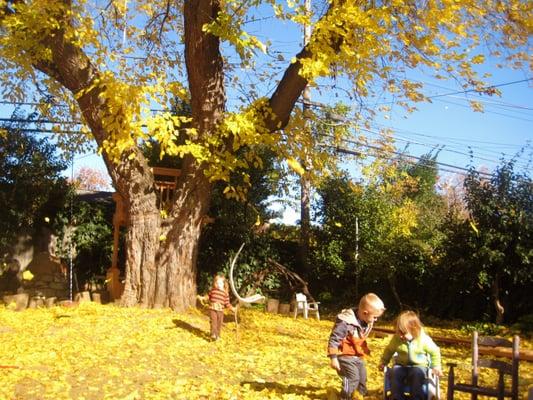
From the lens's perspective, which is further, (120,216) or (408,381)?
(120,216)

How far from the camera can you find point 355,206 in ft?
55.4

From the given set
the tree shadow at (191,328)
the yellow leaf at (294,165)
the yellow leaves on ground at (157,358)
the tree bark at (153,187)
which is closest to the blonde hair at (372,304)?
the yellow leaves on ground at (157,358)

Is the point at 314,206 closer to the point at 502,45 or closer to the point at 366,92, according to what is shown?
the point at 366,92

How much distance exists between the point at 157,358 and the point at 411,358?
13.0 feet

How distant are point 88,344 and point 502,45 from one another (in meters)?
8.76

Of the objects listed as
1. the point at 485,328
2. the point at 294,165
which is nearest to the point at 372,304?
the point at 294,165

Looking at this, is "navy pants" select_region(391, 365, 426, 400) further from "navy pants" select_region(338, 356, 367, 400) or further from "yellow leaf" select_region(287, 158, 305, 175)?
"yellow leaf" select_region(287, 158, 305, 175)

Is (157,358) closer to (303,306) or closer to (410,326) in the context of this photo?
(410,326)

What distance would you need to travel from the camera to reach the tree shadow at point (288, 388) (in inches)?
242

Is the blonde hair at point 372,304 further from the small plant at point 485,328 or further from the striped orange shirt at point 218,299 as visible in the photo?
the small plant at point 485,328

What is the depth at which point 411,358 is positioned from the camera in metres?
5.07

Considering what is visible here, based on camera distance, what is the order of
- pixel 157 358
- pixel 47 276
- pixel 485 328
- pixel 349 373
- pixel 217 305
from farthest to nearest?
pixel 47 276 → pixel 485 328 → pixel 217 305 → pixel 157 358 → pixel 349 373

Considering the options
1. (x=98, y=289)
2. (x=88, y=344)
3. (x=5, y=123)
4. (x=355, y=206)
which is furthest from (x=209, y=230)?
(x=88, y=344)

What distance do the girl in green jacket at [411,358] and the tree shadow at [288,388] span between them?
1193mm
